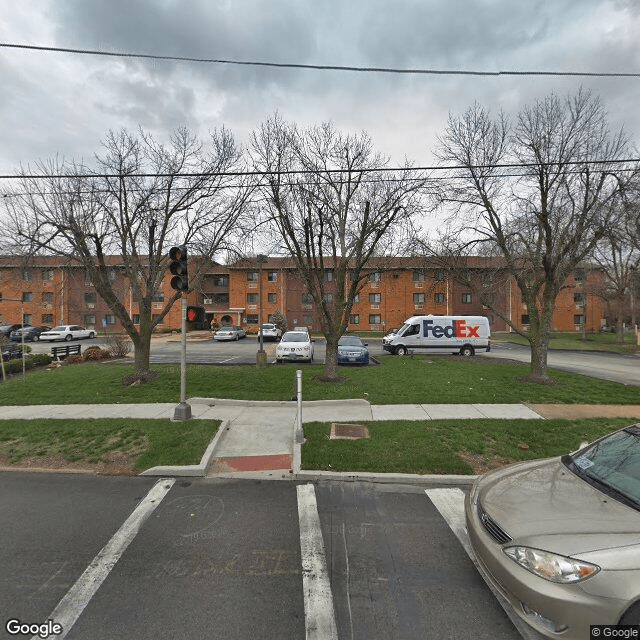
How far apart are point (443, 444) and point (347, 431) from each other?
70.6 inches

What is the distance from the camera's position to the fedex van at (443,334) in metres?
20.3

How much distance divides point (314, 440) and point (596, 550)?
4448 mm

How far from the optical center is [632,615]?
204 cm

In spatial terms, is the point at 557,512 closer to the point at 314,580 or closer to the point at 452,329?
the point at 314,580

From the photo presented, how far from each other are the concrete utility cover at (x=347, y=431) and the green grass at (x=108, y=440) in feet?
7.79

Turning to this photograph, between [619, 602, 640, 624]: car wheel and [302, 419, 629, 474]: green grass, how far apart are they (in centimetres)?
306

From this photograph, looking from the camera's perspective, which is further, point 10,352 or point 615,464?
point 10,352

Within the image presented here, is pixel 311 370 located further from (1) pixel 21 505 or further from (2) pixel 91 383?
(1) pixel 21 505

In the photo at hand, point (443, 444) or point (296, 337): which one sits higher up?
point (296, 337)

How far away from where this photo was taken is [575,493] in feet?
9.52

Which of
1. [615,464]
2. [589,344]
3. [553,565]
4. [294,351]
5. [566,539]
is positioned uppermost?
[615,464]

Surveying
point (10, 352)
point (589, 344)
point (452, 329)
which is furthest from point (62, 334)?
Answer: point (589, 344)

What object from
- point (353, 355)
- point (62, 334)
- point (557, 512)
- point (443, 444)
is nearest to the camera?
point (557, 512)

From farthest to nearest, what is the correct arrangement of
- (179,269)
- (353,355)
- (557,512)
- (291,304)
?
(291,304) → (353,355) → (179,269) → (557,512)
